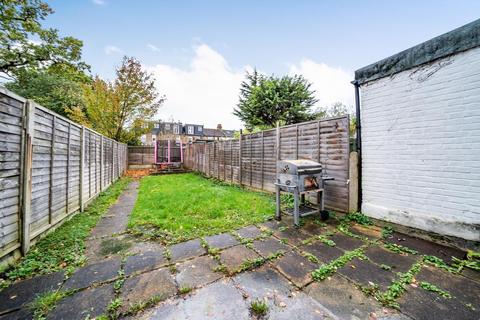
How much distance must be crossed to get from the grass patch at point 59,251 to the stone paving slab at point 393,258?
3969 mm

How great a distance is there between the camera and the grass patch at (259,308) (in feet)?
5.19

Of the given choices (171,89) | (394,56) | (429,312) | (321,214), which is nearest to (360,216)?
(321,214)

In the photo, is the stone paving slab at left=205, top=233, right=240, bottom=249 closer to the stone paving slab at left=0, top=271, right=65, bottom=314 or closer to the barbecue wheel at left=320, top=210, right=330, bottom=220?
the stone paving slab at left=0, top=271, right=65, bottom=314

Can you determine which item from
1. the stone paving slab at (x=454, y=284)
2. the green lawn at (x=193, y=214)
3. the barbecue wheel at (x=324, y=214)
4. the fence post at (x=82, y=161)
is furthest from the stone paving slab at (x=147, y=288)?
the fence post at (x=82, y=161)

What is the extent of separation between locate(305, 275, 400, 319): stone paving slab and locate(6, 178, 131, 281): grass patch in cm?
290

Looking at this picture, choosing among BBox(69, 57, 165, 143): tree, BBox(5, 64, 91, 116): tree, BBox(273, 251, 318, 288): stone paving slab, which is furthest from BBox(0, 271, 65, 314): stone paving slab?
BBox(5, 64, 91, 116): tree

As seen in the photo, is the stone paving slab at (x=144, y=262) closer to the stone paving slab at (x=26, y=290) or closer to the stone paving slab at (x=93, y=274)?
the stone paving slab at (x=93, y=274)

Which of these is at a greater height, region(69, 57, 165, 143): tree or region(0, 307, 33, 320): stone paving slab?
region(69, 57, 165, 143): tree

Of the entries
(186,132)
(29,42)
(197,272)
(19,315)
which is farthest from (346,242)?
(186,132)

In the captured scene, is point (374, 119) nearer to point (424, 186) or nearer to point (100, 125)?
point (424, 186)

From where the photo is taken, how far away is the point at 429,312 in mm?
1604

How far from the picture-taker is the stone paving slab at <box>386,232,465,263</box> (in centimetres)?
256

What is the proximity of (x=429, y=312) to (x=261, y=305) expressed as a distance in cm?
148

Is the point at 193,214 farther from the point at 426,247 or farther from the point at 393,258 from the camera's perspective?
the point at 426,247
